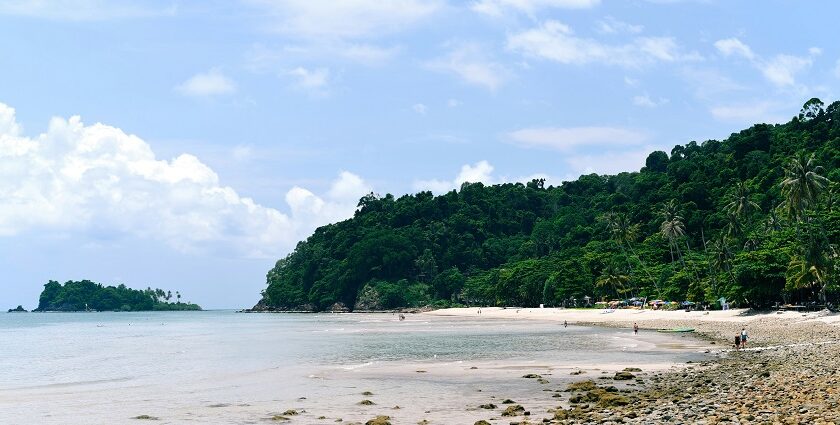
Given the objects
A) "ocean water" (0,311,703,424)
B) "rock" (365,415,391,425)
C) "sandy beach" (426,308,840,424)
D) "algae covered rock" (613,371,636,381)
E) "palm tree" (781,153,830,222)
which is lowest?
"ocean water" (0,311,703,424)

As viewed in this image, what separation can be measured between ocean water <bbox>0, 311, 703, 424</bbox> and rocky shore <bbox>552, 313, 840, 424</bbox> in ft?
11.6

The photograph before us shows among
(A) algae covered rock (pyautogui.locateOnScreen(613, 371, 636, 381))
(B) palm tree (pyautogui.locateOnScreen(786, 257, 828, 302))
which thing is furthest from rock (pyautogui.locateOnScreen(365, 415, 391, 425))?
(B) palm tree (pyautogui.locateOnScreen(786, 257, 828, 302))

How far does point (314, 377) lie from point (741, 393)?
25.1 metres

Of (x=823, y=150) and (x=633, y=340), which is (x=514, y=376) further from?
(x=823, y=150)

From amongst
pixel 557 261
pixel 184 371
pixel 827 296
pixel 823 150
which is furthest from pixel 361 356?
pixel 823 150

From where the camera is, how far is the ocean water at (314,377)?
1219 inches

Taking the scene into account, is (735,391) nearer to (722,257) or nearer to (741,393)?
(741,393)

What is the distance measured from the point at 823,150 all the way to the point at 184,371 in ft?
513

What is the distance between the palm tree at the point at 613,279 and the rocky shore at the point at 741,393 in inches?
3478

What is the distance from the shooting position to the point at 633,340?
2591 inches

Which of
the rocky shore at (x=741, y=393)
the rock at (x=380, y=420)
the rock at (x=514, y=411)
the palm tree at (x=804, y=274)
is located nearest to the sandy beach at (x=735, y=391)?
the rocky shore at (x=741, y=393)

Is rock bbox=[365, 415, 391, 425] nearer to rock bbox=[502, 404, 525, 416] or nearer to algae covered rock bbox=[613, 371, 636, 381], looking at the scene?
rock bbox=[502, 404, 525, 416]

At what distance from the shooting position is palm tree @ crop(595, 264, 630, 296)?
133875 millimetres

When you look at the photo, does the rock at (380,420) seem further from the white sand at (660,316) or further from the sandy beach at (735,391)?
the white sand at (660,316)
